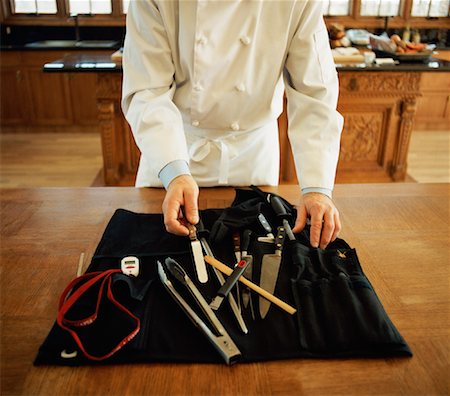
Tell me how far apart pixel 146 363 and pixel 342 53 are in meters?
2.55

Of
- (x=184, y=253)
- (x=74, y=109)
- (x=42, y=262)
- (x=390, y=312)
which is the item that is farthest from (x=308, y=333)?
(x=74, y=109)

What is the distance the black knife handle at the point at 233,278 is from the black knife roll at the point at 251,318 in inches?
0.9

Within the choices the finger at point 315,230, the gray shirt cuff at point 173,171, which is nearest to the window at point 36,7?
the gray shirt cuff at point 173,171

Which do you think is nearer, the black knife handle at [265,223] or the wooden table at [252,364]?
the wooden table at [252,364]

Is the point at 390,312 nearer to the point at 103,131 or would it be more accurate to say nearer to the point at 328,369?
the point at 328,369

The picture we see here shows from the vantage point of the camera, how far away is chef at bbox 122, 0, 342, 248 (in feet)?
3.26

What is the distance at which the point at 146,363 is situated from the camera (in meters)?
0.61

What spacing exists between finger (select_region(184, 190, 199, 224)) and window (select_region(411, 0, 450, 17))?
460 cm

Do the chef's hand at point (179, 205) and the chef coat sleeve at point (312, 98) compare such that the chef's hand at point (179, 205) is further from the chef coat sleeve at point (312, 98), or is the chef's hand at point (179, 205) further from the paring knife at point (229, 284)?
the chef coat sleeve at point (312, 98)

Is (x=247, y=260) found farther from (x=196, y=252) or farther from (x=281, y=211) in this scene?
(x=281, y=211)

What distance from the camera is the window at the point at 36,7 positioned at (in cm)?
441

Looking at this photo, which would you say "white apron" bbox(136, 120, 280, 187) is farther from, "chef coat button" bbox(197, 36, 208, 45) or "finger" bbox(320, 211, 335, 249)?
"finger" bbox(320, 211, 335, 249)

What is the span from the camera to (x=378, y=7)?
4512 millimetres

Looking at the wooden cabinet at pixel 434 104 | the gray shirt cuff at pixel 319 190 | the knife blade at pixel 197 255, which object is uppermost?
the gray shirt cuff at pixel 319 190
